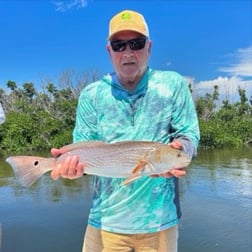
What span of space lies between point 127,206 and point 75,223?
188 inches

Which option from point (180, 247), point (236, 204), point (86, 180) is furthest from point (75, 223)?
point (86, 180)

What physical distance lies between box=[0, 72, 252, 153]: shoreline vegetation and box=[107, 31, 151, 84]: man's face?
19590 millimetres

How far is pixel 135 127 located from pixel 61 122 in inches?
969

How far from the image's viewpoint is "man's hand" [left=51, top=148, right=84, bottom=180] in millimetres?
1905

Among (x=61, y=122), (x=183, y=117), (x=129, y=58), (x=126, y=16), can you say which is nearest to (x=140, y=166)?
(x=183, y=117)

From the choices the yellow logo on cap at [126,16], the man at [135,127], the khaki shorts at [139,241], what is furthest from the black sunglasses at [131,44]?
the khaki shorts at [139,241]

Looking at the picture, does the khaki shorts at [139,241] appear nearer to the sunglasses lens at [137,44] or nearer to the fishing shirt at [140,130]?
the fishing shirt at [140,130]

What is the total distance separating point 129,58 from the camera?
202 cm

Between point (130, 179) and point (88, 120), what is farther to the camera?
point (88, 120)

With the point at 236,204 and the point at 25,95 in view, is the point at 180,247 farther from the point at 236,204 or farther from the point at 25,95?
the point at 25,95

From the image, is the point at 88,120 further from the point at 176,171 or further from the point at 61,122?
the point at 61,122

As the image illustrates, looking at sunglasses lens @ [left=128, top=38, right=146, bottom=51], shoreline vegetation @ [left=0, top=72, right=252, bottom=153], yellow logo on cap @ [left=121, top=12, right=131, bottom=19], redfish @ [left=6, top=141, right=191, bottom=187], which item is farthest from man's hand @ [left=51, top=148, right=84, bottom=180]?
shoreline vegetation @ [left=0, top=72, right=252, bottom=153]

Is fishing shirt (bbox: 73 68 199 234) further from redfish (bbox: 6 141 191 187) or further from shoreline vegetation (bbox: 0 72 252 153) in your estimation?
shoreline vegetation (bbox: 0 72 252 153)

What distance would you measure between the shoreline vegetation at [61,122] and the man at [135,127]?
64.0 ft
